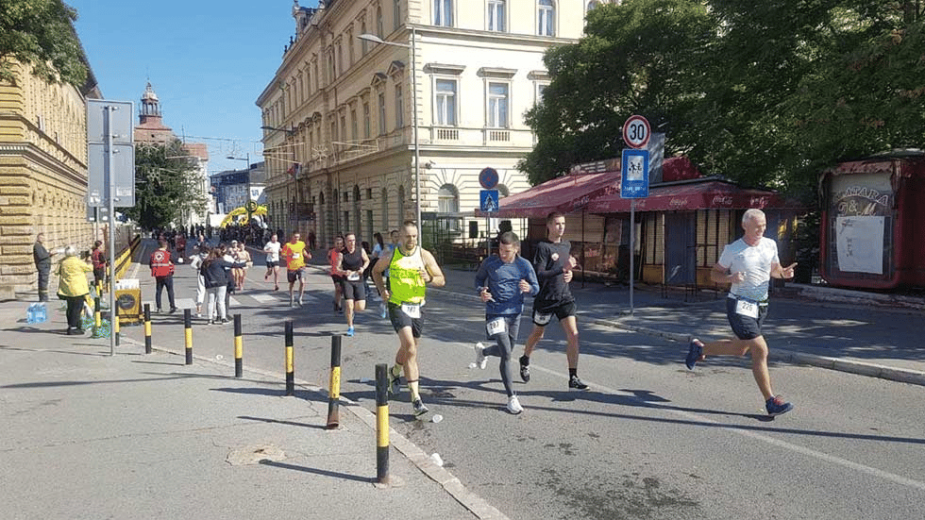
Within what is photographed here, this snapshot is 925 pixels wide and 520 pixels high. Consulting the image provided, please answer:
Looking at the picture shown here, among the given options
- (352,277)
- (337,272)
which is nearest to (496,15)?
(337,272)

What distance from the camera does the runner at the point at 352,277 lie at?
11.8 m

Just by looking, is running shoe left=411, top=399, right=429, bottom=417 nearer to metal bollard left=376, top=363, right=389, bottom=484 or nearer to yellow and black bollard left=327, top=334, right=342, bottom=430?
yellow and black bollard left=327, top=334, right=342, bottom=430

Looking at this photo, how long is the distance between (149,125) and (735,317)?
120 m

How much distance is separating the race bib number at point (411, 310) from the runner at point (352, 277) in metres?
5.22

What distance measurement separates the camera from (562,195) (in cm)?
1967

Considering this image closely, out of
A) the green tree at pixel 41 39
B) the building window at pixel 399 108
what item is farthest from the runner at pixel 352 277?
the building window at pixel 399 108

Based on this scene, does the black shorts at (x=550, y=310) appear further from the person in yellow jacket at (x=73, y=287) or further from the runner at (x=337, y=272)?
the person in yellow jacket at (x=73, y=287)

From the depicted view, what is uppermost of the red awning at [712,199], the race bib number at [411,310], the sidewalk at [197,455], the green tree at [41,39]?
the green tree at [41,39]

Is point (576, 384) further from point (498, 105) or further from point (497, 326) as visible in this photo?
point (498, 105)

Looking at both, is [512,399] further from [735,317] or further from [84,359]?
[84,359]

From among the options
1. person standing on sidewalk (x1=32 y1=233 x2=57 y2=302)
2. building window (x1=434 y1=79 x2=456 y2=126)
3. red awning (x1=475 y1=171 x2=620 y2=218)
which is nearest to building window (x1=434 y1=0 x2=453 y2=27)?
building window (x1=434 y1=79 x2=456 y2=126)

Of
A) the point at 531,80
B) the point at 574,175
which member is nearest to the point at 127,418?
the point at 574,175

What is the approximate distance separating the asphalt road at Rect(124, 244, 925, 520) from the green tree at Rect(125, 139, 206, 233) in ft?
159

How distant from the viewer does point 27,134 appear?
2212cm
